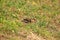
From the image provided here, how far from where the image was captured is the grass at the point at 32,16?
866 centimetres

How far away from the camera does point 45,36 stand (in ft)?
29.0

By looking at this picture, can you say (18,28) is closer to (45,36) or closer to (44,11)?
(45,36)

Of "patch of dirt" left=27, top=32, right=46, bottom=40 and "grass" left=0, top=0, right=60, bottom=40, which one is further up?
"grass" left=0, top=0, right=60, bottom=40

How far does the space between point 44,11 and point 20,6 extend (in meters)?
1.20

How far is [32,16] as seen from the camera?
10.2m

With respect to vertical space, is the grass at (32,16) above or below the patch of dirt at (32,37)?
above

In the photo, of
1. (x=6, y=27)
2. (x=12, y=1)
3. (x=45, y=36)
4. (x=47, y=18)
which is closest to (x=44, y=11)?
(x=47, y=18)

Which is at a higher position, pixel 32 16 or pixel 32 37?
pixel 32 16

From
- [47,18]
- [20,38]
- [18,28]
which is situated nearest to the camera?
[20,38]

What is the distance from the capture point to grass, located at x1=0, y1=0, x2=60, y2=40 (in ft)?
28.4

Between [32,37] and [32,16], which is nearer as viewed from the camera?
[32,37]

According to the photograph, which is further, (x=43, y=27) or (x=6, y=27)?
(x=43, y=27)

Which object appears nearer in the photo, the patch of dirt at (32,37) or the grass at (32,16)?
the patch of dirt at (32,37)

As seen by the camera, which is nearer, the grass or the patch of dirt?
the patch of dirt
